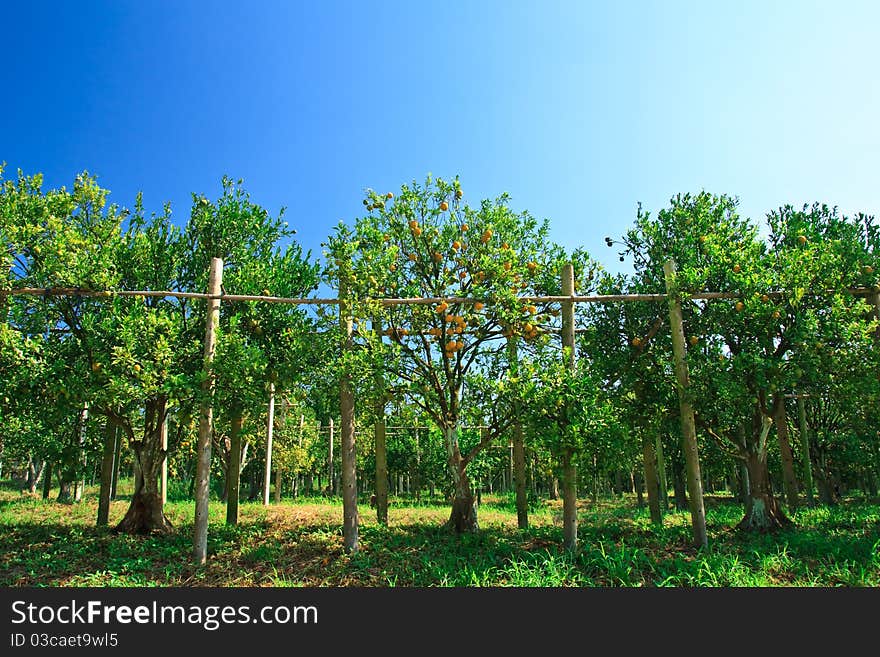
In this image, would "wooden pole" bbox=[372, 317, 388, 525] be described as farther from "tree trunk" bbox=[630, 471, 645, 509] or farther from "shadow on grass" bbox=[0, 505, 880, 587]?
"tree trunk" bbox=[630, 471, 645, 509]

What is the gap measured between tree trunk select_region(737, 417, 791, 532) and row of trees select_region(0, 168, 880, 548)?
48mm

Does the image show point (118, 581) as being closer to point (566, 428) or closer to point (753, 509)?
point (566, 428)

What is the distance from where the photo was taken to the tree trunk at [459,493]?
11109 mm

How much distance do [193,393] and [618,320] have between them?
9.32 metres

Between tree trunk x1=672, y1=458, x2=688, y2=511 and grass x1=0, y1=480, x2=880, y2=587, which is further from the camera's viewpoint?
tree trunk x1=672, y1=458, x2=688, y2=511

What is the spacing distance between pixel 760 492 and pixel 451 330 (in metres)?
7.81

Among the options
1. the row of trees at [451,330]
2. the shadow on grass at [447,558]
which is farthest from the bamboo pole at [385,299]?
the shadow on grass at [447,558]

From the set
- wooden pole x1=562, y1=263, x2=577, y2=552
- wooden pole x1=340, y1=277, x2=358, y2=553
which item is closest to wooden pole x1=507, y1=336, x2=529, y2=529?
wooden pole x1=562, y1=263, x2=577, y2=552

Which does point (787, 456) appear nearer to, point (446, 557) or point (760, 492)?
point (760, 492)

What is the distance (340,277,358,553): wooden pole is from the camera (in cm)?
954

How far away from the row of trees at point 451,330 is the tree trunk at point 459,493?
1.7 inches

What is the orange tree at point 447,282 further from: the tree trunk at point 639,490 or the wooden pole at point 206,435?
the tree trunk at point 639,490

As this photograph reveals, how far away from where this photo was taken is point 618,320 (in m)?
12.3

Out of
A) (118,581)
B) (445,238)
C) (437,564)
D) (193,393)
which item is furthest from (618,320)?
(118,581)
